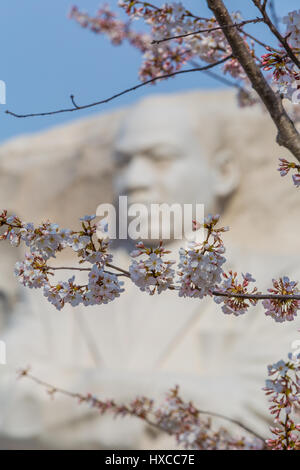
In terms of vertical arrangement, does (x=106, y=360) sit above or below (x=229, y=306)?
above

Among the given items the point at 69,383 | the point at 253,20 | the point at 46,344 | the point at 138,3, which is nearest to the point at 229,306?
the point at 253,20

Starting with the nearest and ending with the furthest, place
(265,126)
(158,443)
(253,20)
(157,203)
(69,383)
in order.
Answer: (253,20) < (158,443) < (69,383) < (157,203) < (265,126)

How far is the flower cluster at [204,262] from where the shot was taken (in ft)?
2.06

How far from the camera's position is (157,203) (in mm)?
3168

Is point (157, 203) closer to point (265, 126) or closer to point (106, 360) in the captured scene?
point (106, 360)

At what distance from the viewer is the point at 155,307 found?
2.93 m

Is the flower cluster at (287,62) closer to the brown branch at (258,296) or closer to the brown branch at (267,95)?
the brown branch at (267,95)

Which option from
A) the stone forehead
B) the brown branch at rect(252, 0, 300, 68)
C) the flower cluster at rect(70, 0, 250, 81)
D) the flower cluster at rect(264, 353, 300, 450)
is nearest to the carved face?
the stone forehead

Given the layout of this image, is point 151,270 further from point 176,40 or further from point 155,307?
point 155,307

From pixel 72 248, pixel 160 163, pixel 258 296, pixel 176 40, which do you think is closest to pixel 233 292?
pixel 258 296

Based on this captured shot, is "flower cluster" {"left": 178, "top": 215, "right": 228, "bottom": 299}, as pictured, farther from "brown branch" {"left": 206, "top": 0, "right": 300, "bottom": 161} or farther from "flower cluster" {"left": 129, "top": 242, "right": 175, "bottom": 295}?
"brown branch" {"left": 206, "top": 0, "right": 300, "bottom": 161}

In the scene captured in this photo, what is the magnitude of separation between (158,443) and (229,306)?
1603 millimetres

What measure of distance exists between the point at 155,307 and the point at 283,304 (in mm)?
2252
